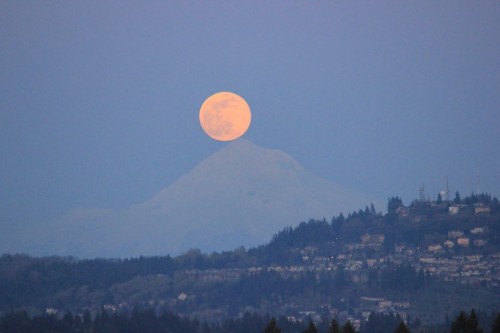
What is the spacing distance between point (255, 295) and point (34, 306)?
30411mm

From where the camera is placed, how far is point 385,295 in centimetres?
18425

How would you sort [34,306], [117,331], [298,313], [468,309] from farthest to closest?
[34,306] < [298,313] < [468,309] < [117,331]

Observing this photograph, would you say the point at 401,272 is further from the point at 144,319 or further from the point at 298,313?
the point at 144,319

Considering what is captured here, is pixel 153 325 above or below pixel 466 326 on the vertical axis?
above

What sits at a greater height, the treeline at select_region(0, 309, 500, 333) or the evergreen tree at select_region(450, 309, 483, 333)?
the treeline at select_region(0, 309, 500, 333)

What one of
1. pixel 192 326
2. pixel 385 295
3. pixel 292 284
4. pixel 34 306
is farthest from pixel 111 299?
pixel 192 326

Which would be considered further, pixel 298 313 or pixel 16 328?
pixel 298 313

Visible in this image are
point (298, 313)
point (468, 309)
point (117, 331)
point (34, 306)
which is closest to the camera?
point (117, 331)

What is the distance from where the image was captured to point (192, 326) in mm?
146750

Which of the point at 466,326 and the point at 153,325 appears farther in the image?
the point at 153,325

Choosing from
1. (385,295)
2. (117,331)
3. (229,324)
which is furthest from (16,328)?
(385,295)

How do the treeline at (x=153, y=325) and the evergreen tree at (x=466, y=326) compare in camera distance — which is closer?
the evergreen tree at (x=466, y=326)

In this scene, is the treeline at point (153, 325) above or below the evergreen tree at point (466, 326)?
above

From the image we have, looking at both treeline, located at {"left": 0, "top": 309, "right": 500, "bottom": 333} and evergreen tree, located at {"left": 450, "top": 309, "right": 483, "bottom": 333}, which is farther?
treeline, located at {"left": 0, "top": 309, "right": 500, "bottom": 333}
